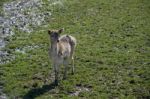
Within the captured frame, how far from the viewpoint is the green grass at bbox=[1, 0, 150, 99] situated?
56.7 ft

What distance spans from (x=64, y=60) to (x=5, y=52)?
16.5 ft

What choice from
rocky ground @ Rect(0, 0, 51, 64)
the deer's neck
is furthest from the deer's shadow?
rocky ground @ Rect(0, 0, 51, 64)

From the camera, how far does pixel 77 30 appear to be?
26234mm

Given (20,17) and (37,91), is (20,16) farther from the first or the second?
(37,91)

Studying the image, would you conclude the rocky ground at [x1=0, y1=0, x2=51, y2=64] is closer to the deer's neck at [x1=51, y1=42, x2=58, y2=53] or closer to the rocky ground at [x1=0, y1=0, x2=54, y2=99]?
the rocky ground at [x1=0, y1=0, x2=54, y2=99]

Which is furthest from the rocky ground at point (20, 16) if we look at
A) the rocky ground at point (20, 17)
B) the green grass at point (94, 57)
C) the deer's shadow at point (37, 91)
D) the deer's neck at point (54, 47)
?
the deer's neck at point (54, 47)

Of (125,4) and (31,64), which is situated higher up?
(125,4)

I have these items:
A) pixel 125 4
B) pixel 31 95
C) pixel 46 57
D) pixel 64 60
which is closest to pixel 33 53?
pixel 46 57

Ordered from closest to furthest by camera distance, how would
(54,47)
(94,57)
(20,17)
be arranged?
(54,47)
(94,57)
(20,17)

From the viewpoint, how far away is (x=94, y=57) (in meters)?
21.3

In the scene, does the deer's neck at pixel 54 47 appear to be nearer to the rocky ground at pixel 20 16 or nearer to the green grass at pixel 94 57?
the green grass at pixel 94 57

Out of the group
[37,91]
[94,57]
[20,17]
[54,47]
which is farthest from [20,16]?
[37,91]

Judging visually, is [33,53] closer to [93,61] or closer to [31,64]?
[31,64]

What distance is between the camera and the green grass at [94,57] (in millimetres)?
17281
